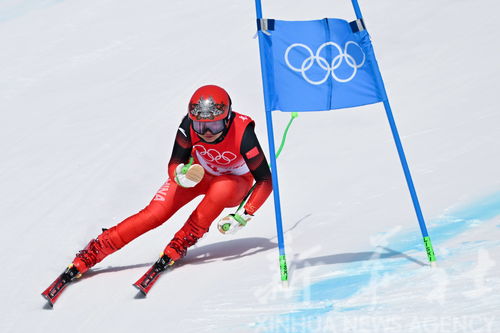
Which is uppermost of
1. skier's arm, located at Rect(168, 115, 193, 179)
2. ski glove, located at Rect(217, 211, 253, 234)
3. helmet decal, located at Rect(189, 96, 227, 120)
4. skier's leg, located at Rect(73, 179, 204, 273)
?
helmet decal, located at Rect(189, 96, 227, 120)

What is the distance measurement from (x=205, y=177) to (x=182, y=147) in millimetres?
358

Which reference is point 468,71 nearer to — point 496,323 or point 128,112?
point 128,112

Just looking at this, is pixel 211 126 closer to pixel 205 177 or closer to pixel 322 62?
pixel 205 177

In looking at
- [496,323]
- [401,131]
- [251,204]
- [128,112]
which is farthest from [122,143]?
[496,323]

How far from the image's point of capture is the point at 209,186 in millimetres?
5543

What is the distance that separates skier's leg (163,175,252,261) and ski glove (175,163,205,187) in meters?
0.21

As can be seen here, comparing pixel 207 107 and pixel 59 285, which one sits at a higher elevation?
pixel 207 107

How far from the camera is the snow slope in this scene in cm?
438

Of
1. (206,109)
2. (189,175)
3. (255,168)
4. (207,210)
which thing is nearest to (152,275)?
(207,210)

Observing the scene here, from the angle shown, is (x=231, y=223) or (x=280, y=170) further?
(x=280, y=170)

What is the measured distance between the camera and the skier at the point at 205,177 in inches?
200

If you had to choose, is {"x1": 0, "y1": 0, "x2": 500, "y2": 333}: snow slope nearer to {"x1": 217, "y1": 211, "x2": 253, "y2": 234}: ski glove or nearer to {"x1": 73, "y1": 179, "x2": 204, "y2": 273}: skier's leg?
{"x1": 73, "y1": 179, "x2": 204, "y2": 273}: skier's leg

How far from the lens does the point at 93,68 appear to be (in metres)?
11.7

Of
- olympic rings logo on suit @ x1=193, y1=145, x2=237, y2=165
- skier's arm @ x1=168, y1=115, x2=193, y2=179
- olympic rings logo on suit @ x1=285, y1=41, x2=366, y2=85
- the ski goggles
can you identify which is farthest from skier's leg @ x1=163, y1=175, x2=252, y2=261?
olympic rings logo on suit @ x1=285, y1=41, x2=366, y2=85
